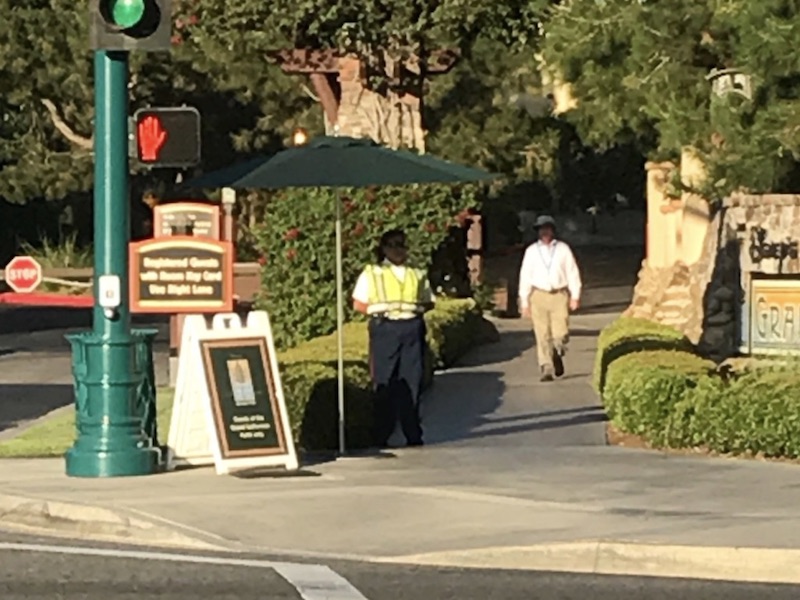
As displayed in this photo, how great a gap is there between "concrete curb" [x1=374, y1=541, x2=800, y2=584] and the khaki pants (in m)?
11.4

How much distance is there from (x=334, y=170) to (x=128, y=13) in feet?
8.24

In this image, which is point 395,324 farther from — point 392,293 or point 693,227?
point 693,227

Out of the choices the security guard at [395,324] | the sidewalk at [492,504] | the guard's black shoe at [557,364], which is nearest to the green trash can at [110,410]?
the sidewalk at [492,504]

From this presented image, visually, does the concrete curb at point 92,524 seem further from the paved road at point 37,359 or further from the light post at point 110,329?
the paved road at point 37,359

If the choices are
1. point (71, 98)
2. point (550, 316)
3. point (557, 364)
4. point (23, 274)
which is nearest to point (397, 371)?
point (550, 316)

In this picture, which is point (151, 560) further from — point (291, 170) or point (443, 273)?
point (443, 273)

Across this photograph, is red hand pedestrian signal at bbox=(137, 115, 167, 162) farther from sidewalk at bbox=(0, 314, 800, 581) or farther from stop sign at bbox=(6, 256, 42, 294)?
stop sign at bbox=(6, 256, 42, 294)

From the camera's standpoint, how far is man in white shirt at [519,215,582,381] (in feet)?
73.9

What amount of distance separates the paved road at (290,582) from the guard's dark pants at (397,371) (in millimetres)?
4941

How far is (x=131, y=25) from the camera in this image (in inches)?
559

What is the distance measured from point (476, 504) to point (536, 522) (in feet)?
2.96

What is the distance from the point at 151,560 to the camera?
11430 mm

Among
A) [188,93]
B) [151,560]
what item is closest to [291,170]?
[151,560]

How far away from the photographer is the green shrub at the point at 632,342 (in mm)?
19688
